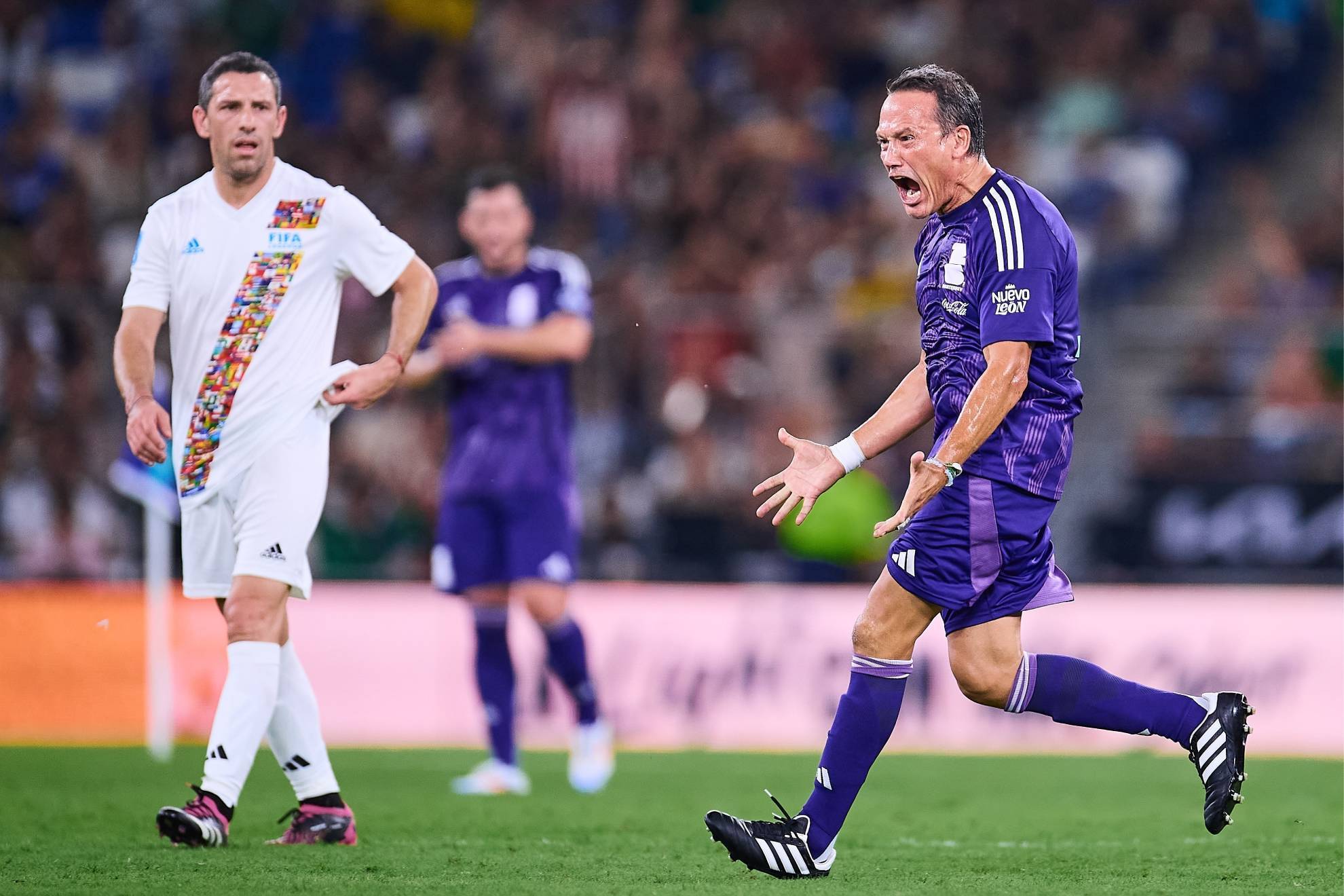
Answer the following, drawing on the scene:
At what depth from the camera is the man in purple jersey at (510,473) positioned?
8.11 metres

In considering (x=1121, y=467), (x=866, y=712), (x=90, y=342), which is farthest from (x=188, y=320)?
(x=1121, y=467)

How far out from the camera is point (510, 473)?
8.19m

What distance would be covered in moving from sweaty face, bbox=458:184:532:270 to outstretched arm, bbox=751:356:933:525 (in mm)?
3130

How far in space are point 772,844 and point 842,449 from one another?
1116 millimetres

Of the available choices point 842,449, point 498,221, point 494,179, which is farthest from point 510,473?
point 842,449

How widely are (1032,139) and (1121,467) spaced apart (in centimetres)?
396

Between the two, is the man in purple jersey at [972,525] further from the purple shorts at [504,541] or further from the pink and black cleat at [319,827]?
the purple shorts at [504,541]

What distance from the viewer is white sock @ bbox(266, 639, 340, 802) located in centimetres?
596

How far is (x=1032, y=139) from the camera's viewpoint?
15539mm

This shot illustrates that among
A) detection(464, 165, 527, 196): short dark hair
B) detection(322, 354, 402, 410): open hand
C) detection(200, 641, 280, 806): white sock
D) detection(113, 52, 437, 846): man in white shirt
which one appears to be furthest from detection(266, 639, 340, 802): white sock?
detection(464, 165, 527, 196): short dark hair

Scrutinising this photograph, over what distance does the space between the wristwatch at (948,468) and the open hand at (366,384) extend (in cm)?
186

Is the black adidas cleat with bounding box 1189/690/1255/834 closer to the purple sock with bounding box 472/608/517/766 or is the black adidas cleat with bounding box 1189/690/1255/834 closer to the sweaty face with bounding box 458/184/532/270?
the purple sock with bounding box 472/608/517/766

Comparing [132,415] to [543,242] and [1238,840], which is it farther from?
[543,242]

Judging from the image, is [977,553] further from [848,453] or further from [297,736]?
[297,736]
